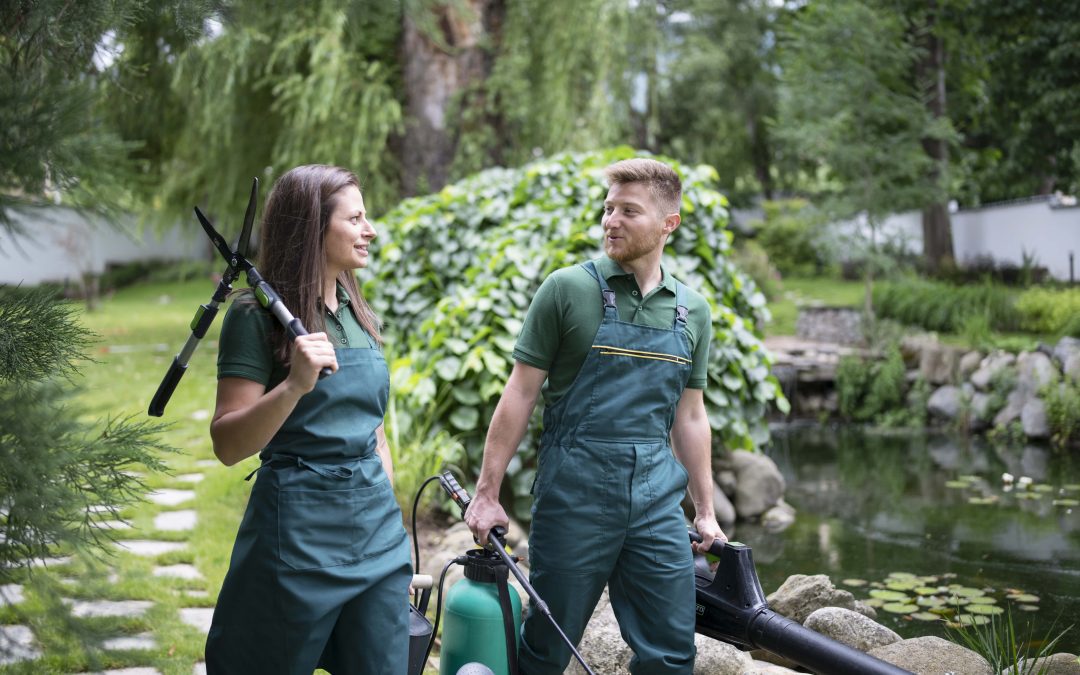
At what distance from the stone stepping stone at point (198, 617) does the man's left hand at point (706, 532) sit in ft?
6.32

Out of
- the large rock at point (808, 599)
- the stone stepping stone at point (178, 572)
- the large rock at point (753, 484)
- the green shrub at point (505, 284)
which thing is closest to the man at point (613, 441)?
the large rock at point (808, 599)

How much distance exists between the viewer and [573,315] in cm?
278

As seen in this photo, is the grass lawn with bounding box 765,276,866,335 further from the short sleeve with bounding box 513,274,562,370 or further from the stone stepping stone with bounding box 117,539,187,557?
the short sleeve with bounding box 513,274,562,370

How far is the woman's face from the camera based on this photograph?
2.37 meters

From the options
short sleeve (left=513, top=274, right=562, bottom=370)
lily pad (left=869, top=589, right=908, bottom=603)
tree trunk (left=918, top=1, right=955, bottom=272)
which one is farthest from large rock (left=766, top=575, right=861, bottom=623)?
tree trunk (left=918, top=1, right=955, bottom=272)

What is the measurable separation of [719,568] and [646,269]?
85 cm

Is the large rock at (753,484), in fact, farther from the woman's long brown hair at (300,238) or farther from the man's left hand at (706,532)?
the woman's long brown hair at (300,238)

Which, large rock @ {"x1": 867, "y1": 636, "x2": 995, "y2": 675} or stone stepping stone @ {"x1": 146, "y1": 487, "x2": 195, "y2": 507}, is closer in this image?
large rock @ {"x1": 867, "y1": 636, "x2": 995, "y2": 675}

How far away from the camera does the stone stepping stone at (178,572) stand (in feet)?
14.5

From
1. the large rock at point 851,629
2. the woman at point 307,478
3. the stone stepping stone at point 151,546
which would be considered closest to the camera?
the woman at point 307,478

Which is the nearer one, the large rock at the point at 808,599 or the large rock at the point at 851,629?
the large rock at the point at 851,629

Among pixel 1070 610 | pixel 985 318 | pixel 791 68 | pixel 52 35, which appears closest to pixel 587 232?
pixel 1070 610

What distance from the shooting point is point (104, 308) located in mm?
19672

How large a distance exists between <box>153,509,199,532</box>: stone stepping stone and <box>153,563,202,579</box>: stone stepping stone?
0.59m
